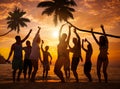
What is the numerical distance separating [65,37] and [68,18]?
41884mm

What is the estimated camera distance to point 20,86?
10.0m

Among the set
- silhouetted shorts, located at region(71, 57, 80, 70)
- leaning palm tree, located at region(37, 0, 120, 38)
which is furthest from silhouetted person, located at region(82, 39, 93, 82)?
leaning palm tree, located at region(37, 0, 120, 38)

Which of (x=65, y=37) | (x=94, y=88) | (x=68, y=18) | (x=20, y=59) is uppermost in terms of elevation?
(x=68, y=18)

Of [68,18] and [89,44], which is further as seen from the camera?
[68,18]

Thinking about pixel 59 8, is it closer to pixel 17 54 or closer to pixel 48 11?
pixel 48 11

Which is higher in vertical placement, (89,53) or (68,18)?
(68,18)

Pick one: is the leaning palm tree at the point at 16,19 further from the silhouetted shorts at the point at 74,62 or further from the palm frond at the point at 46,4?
the silhouetted shorts at the point at 74,62

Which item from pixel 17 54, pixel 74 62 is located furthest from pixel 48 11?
Answer: pixel 74 62

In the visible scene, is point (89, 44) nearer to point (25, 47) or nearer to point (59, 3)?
point (25, 47)

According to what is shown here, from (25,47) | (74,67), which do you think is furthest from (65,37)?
(25,47)

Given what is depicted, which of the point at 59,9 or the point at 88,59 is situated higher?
the point at 59,9

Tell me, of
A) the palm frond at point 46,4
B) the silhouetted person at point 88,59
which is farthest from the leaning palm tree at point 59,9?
the silhouetted person at point 88,59

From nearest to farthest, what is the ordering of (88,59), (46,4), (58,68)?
(58,68) < (88,59) < (46,4)

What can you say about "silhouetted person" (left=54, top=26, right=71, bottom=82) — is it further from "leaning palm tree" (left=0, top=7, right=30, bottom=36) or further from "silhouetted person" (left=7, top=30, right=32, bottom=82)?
"leaning palm tree" (left=0, top=7, right=30, bottom=36)
